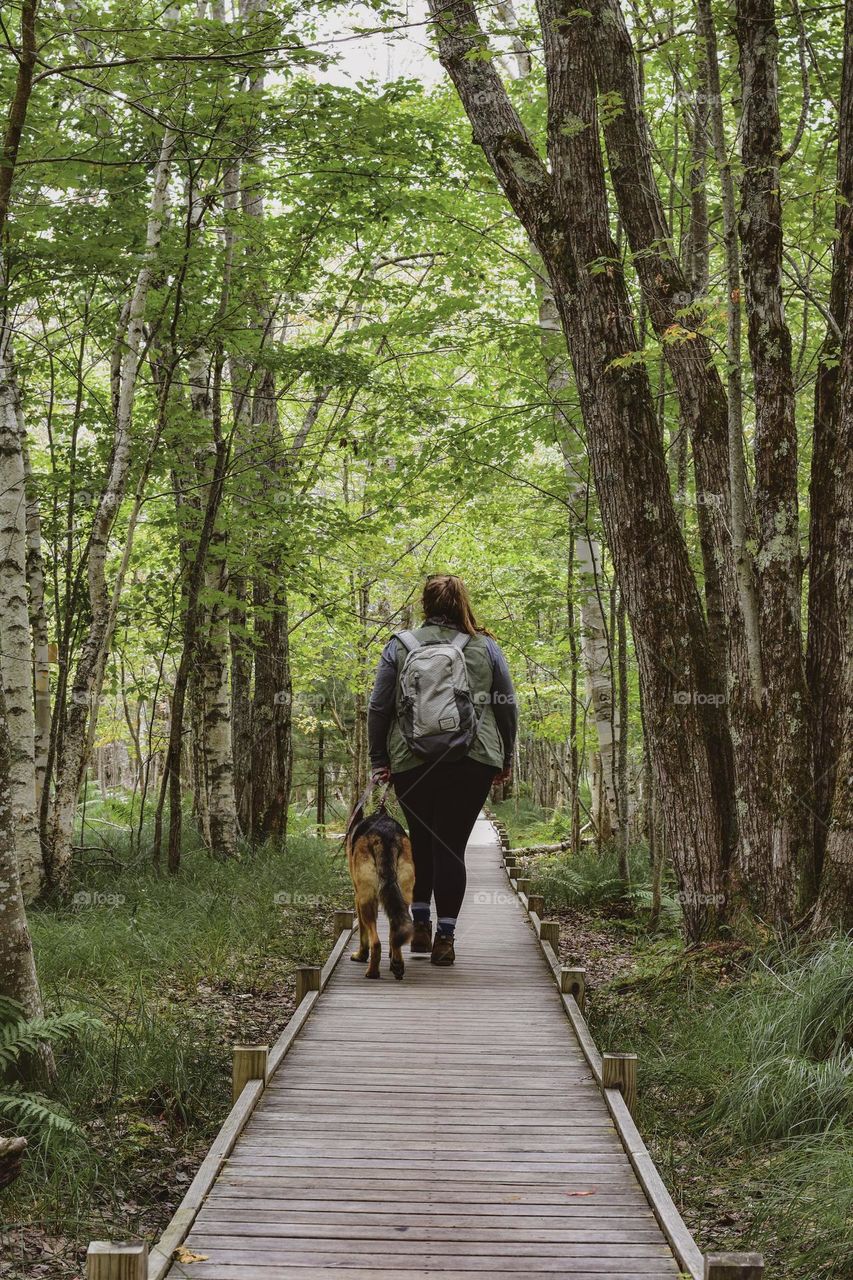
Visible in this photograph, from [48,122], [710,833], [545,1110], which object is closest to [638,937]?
[710,833]

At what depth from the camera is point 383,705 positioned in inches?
275

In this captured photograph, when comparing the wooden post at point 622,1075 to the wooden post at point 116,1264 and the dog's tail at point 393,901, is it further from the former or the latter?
the wooden post at point 116,1264

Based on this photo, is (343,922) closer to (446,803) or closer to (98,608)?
(446,803)

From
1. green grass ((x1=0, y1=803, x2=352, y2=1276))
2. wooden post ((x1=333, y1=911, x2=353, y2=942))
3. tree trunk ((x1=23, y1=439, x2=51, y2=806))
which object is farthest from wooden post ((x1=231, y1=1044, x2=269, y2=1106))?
tree trunk ((x1=23, y1=439, x2=51, y2=806))

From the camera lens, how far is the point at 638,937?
9.99 metres

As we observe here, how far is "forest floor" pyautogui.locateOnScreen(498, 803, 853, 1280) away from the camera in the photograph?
404cm

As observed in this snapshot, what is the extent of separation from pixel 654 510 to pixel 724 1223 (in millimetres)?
4854

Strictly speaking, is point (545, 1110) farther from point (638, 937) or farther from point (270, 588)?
Answer: point (270, 588)

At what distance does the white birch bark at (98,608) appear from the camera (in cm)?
949

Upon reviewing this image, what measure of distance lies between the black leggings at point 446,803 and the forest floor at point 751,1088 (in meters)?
1.46

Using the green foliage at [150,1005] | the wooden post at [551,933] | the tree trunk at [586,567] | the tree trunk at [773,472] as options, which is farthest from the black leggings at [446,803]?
the tree trunk at [586,567]

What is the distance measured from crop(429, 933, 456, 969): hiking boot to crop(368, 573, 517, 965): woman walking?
47cm

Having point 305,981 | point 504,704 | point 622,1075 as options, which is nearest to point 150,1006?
point 305,981

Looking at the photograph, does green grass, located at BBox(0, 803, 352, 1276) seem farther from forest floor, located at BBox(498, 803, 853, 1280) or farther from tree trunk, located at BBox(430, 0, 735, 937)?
tree trunk, located at BBox(430, 0, 735, 937)
